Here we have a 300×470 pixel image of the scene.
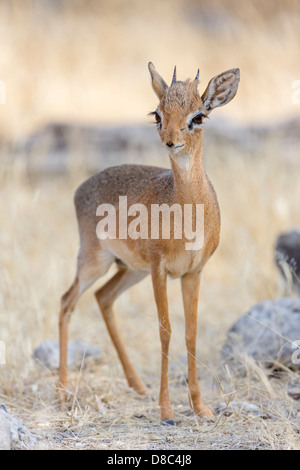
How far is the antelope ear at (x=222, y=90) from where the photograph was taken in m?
4.21

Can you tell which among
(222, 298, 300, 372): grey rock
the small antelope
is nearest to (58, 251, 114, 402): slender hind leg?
the small antelope

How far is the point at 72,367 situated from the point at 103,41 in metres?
13.6

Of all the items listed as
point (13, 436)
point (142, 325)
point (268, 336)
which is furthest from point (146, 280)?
point (13, 436)

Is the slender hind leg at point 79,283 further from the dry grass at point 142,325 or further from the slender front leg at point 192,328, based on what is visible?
the slender front leg at point 192,328

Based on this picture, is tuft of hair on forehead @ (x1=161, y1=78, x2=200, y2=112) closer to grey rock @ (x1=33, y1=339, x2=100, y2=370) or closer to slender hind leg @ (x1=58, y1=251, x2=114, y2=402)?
slender hind leg @ (x1=58, y1=251, x2=114, y2=402)

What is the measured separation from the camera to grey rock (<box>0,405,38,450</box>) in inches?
129

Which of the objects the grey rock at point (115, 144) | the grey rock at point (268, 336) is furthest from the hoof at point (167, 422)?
the grey rock at point (115, 144)

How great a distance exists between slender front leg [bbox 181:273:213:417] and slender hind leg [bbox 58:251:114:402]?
30.0 inches

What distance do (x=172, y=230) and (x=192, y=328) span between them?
29.8 inches

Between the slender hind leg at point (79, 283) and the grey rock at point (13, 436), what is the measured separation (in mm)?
1501

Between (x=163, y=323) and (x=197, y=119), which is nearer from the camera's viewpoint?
(x=197, y=119)

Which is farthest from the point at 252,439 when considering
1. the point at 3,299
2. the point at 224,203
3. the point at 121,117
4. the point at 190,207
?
the point at 121,117

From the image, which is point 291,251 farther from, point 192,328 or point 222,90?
point 222,90

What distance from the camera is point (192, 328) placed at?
466cm
